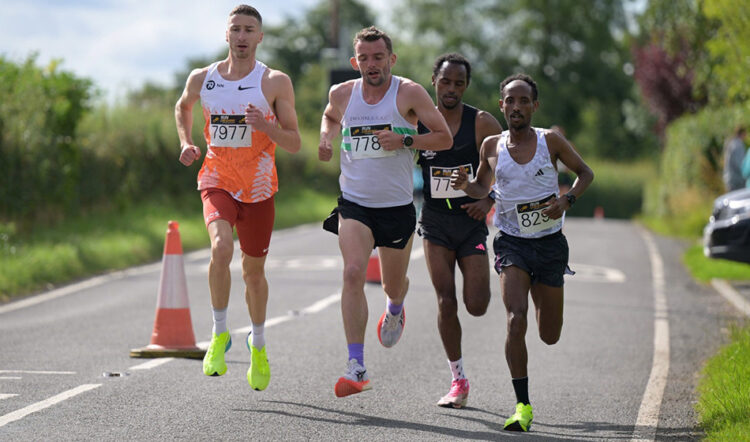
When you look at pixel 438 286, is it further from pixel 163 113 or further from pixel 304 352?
pixel 163 113

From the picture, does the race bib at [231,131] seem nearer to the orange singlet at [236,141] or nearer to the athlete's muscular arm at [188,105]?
the orange singlet at [236,141]

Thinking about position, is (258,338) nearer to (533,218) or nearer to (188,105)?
(188,105)

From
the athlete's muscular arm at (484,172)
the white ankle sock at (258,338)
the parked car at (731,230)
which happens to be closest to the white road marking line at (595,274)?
the parked car at (731,230)

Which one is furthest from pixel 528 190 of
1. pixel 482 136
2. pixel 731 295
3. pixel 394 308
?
pixel 731 295

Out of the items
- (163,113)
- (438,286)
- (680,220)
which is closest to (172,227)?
(438,286)

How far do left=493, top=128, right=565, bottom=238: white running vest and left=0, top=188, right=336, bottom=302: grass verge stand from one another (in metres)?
8.26

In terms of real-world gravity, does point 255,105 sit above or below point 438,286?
above

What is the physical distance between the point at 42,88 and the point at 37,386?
1257 centimetres

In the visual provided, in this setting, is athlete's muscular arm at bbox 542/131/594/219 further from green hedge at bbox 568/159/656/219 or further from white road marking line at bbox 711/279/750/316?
green hedge at bbox 568/159/656/219

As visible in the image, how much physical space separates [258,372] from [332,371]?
→ 1.34 m

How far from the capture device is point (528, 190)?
7363mm

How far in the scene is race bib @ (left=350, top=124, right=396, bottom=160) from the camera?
7.52 m

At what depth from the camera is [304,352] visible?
10.1 meters

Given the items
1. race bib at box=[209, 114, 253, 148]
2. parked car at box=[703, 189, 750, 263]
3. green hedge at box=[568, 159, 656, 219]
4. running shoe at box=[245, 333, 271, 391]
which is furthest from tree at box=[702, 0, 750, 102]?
green hedge at box=[568, 159, 656, 219]
